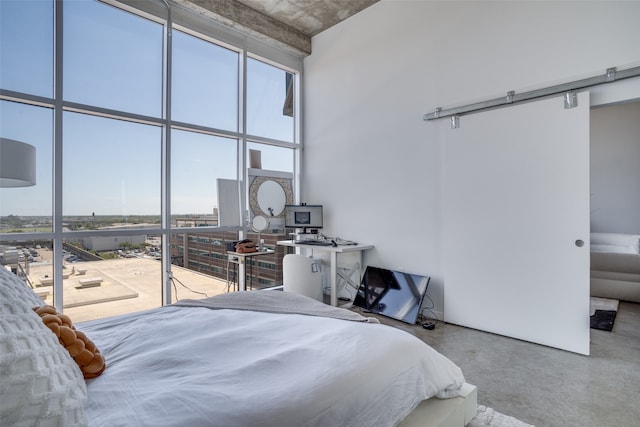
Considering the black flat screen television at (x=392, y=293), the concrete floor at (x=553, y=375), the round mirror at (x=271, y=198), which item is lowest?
the concrete floor at (x=553, y=375)

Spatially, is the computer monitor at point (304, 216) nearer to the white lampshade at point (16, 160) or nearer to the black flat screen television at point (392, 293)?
the black flat screen television at point (392, 293)

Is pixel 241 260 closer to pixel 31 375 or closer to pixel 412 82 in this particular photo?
pixel 412 82

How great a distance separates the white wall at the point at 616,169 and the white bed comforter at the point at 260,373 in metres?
5.22

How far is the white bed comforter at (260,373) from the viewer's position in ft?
3.06

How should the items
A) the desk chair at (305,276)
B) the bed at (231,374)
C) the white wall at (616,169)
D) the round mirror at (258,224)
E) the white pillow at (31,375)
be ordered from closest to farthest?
1. the white pillow at (31,375)
2. the bed at (231,374)
3. the desk chair at (305,276)
4. the round mirror at (258,224)
5. the white wall at (616,169)

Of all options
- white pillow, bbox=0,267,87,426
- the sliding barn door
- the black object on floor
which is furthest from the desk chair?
white pillow, bbox=0,267,87,426

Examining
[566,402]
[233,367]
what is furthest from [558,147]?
[233,367]

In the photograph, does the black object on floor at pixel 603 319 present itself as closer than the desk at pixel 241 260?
Yes

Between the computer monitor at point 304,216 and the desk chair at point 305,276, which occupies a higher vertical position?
the computer monitor at point 304,216

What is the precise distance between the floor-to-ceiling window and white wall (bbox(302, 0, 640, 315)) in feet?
3.45

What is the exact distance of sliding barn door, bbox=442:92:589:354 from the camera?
2.61 m

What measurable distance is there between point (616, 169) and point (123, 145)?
681 cm

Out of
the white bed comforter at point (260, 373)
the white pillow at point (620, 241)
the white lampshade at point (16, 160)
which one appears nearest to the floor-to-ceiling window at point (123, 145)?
the white lampshade at point (16, 160)

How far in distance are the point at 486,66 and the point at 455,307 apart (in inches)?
95.6
